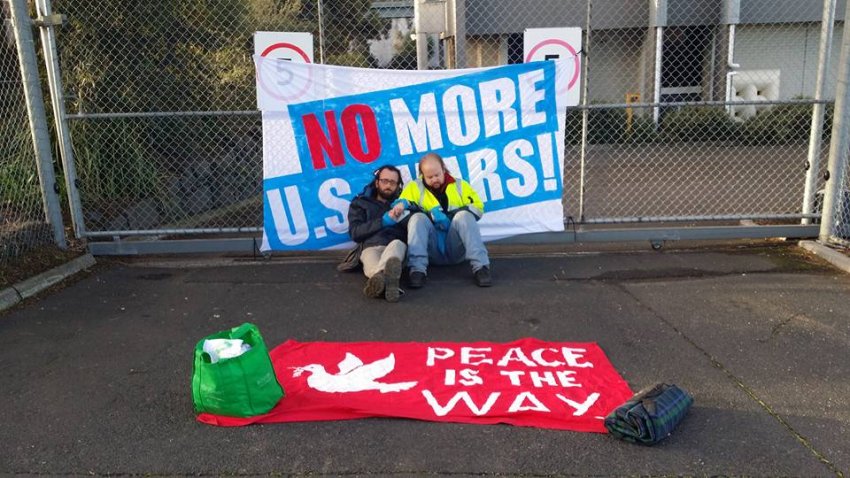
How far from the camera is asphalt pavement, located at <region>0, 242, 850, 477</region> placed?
10.4 ft

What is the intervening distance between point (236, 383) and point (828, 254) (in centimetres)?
556

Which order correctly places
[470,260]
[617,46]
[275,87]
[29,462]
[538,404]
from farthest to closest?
[617,46] < [275,87] < [470,260] < [538,404] < [29,462]

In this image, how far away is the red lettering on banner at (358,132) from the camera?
6.60 meters

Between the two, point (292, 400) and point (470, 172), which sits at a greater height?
point (470, 172)

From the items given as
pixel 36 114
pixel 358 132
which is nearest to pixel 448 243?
pixel 358 132

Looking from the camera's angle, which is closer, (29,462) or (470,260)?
(29,462)

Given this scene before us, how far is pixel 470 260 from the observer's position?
19.6 feet

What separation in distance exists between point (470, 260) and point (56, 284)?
142 inches

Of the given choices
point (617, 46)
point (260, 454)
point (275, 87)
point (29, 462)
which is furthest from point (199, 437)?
point (617, 46)

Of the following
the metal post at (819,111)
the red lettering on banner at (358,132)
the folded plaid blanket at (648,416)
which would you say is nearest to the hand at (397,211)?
the red lettering on banner at (358,132)

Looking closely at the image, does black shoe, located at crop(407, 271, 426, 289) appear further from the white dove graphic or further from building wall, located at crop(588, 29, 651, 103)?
building wall, located at crop(588, 29, 651, 103)

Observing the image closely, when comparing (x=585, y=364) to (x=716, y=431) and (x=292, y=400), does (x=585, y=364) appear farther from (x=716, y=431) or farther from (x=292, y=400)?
(x=292, y=400)

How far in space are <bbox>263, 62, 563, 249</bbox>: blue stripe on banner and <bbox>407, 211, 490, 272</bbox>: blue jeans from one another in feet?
2.70

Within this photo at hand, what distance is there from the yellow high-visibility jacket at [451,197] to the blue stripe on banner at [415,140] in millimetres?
564
